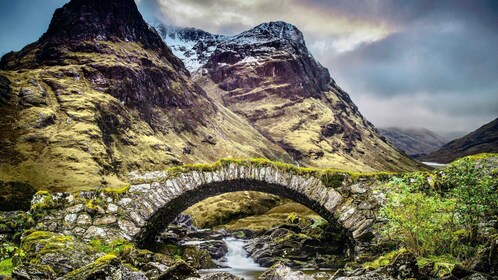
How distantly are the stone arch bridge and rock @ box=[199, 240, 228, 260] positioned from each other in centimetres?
981

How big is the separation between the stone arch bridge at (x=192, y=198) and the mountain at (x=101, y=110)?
52173mm

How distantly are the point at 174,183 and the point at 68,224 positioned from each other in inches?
129

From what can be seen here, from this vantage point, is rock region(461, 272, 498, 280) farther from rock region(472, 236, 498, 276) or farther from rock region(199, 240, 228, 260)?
rock region(199, 240, 228, 260)

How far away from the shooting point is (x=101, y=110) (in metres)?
90.4

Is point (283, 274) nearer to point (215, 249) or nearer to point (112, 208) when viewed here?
point (112, 208)

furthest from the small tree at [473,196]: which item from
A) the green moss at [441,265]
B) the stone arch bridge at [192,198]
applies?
the stone arch bridge at [192,198]

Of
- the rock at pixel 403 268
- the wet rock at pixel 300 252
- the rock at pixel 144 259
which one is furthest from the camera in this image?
the wet rock at pixel 300 252

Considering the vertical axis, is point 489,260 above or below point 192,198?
below

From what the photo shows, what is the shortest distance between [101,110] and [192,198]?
286 ft

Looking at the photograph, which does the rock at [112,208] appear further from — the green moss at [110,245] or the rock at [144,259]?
the rock at [144,259]

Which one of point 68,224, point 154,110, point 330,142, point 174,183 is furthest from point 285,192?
point 330,142

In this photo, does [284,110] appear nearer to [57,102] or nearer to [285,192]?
[57,102]

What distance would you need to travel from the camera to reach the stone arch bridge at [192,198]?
10047 millimetres

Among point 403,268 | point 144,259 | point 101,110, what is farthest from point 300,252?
point 101,110
